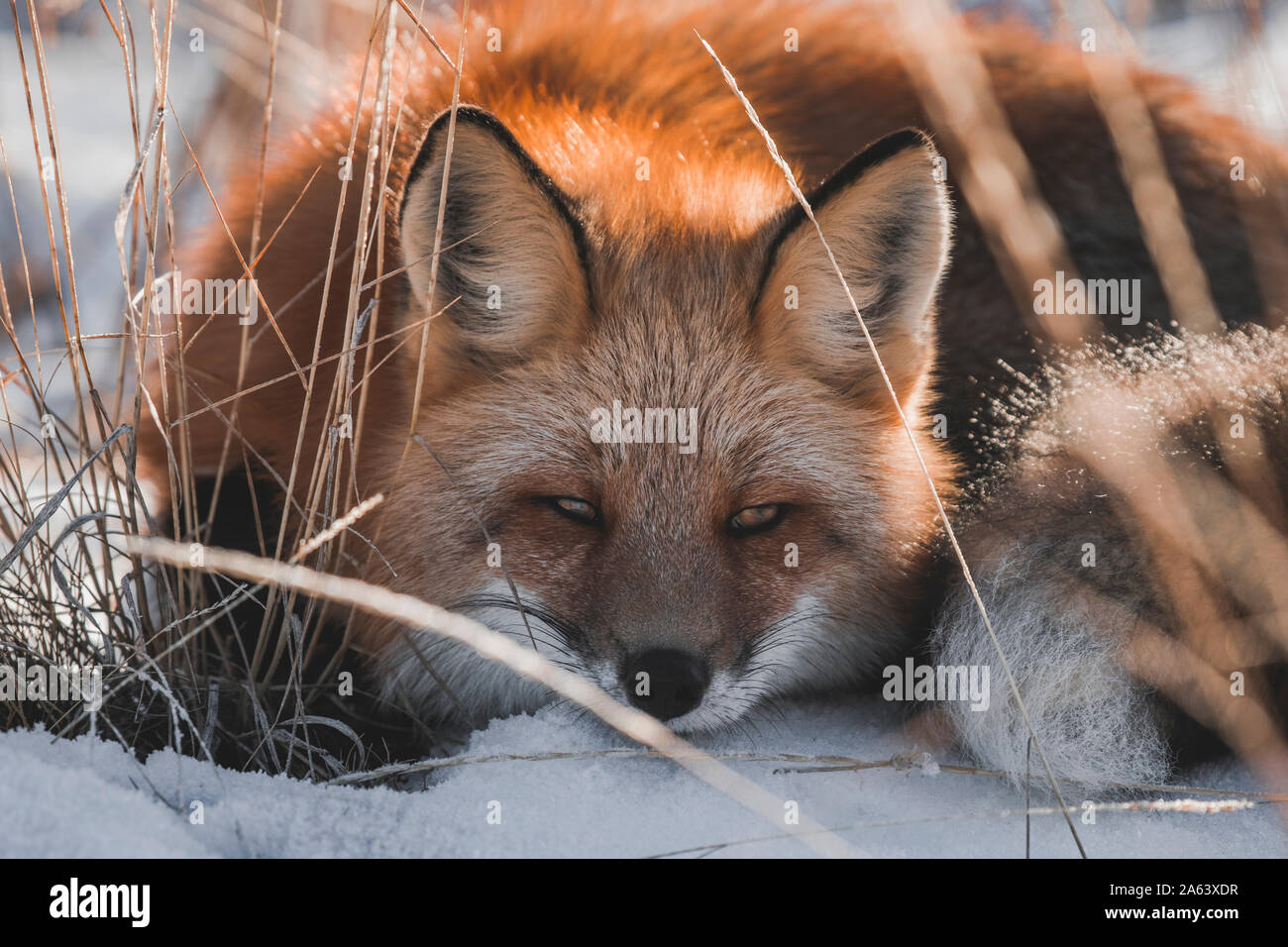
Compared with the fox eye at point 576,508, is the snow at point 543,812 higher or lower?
lower

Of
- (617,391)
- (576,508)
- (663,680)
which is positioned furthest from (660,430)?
(663,680)

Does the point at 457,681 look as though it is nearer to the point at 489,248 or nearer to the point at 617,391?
the point at 617,391

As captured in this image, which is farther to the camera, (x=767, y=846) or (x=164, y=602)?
(x=164, y=602)

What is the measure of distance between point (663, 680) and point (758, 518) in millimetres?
494

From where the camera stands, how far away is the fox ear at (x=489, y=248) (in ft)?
6.93

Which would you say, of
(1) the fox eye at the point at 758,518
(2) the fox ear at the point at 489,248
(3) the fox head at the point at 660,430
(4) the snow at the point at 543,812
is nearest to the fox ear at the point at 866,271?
(3) the fox head at the point at 660,430

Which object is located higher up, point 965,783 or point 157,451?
point 157,451

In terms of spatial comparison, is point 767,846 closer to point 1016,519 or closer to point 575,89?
point 1016,519

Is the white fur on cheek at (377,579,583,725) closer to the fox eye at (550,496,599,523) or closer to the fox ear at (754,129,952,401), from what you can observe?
the fox eye at (550,496,599,523)

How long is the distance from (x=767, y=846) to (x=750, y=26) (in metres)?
2.52

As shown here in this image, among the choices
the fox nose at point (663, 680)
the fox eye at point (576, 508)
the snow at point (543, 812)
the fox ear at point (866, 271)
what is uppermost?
the fox ear at point (866, 271)

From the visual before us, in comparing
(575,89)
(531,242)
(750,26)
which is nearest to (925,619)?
(531,242)

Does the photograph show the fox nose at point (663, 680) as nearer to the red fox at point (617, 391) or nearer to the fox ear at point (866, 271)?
the red fox at point (617, 391)

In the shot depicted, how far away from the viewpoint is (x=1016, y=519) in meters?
2.33
